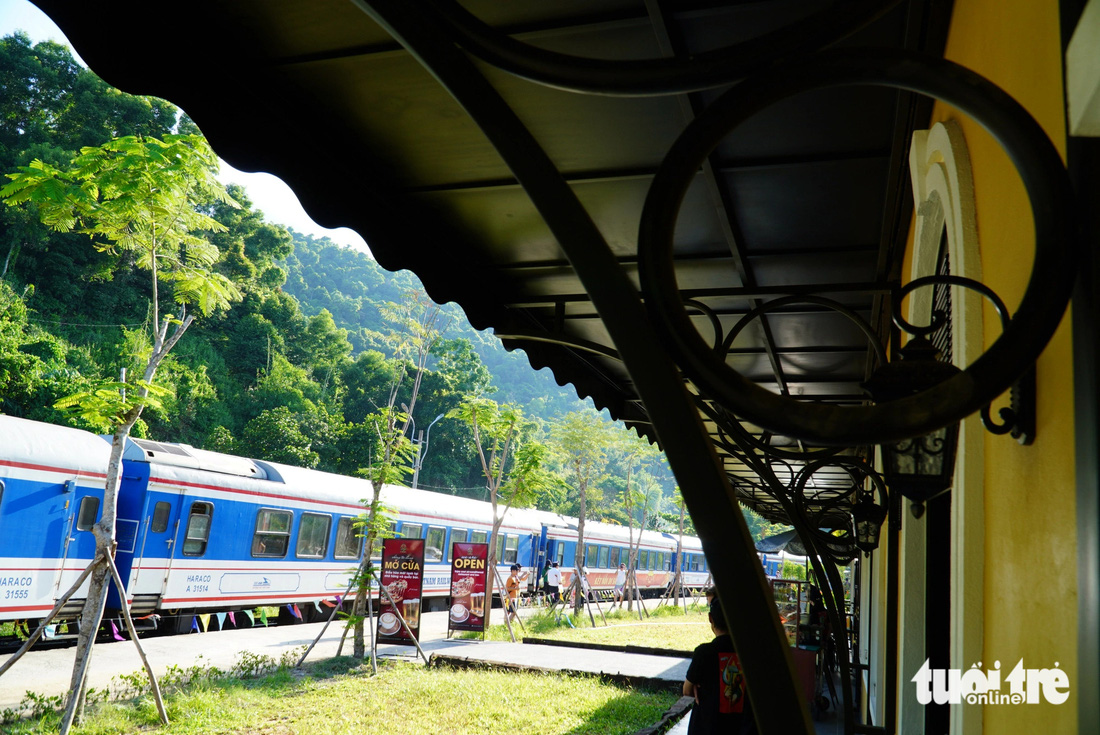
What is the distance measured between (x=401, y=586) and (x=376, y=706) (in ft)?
11.0

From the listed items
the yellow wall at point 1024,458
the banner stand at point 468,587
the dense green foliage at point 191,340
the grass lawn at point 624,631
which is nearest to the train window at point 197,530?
the banner stand at point 468,587

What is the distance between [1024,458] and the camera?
4.45 ft

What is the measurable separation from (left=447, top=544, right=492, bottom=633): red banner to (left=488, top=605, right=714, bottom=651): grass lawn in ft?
4.93

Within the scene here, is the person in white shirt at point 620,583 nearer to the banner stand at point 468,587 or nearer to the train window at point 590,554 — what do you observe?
the train window at point 590,554

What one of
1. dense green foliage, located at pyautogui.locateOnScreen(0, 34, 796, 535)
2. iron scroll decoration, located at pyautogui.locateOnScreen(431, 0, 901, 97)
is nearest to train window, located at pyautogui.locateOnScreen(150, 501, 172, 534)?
dense green foliage, located at pyautogui.locateOnScreen(0, 34, 796, 535)

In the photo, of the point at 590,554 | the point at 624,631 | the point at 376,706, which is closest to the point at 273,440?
the point at 590,554

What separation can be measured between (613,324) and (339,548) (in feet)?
54.5

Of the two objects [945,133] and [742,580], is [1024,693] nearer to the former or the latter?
[742,580]

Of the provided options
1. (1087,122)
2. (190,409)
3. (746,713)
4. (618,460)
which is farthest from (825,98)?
(618,460)

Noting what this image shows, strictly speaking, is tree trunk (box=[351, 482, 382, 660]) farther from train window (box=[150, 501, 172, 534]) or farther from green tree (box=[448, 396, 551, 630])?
green tree (box=[448, 396, 551, 630])

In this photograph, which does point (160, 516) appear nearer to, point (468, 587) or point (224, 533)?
point (224, 533)

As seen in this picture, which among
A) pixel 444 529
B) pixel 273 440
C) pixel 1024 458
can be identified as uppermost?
pixel 273 440

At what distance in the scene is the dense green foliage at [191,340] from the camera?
25.2 meters

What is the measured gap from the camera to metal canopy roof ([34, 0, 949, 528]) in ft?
7.18
